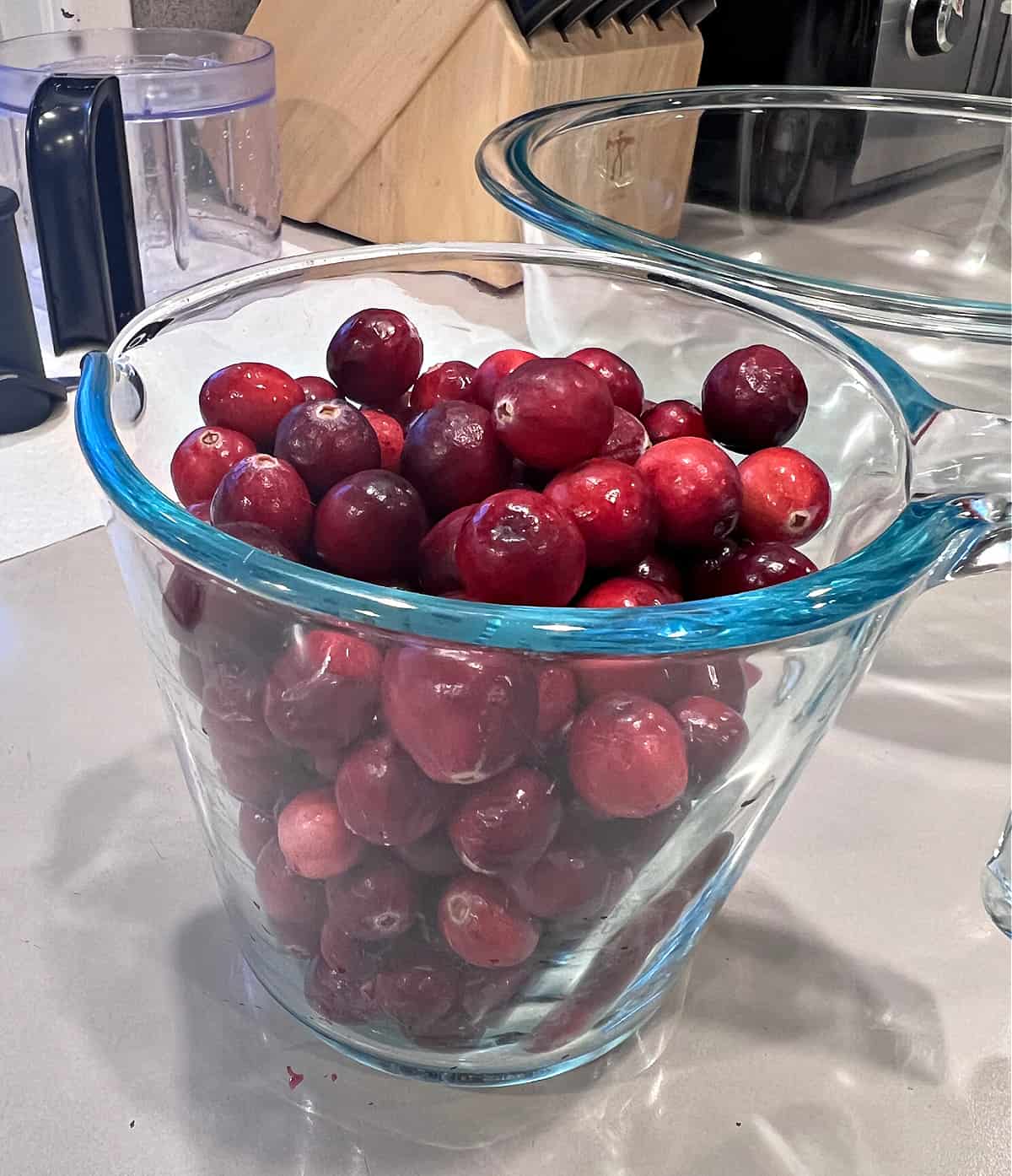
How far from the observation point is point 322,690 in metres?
0.27

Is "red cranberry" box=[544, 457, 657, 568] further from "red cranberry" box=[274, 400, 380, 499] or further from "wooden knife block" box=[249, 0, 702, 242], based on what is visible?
"wooden knife block" box=[249, 0, 702, 242]

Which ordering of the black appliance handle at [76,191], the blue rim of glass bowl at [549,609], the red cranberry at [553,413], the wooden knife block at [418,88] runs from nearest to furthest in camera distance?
1. the blue rim of glass bowl at [549,609]
2. the red cranberry at [553,413]
3. the black appliance handle at [76,191]
4. the wooden knife block at [418,88]

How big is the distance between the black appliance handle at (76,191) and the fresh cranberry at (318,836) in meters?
0.50

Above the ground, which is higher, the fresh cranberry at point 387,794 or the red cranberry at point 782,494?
the red cranberry at point 782,494

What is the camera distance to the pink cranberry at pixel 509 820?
0.90 ft

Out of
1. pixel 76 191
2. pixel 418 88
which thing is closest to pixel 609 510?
pixel 76 191

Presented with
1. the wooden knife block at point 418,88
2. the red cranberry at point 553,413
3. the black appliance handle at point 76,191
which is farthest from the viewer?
the wooden knife block at point 418,88

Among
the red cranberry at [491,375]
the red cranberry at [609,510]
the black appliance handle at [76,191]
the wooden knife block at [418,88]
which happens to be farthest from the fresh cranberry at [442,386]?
the wooden knife block at [418,88]

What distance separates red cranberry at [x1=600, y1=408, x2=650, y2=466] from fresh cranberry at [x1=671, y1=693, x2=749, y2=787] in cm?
12

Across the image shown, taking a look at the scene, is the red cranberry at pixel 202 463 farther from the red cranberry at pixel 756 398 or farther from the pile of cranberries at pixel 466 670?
the red cranberry at pixel 756 398

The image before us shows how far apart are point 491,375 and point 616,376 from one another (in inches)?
1.9

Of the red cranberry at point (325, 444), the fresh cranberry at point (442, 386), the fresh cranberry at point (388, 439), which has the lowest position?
the fresh cranberry at point (388, 439)

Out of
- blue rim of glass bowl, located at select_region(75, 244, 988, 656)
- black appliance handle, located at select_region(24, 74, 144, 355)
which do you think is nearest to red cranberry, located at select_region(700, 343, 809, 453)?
blue rim of glass bowl, located at select_region(75, 244, 988, 656)

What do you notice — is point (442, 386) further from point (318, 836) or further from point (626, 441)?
point (318, 836)
